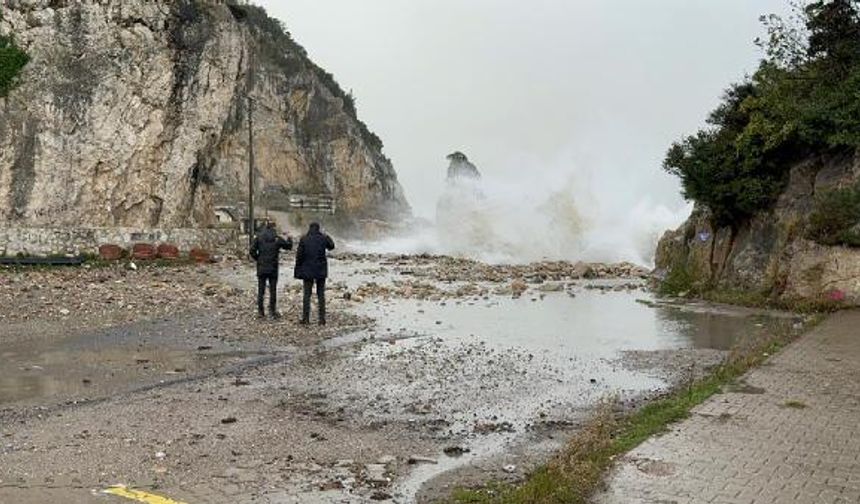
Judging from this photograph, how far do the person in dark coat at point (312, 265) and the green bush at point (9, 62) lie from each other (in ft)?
65.8

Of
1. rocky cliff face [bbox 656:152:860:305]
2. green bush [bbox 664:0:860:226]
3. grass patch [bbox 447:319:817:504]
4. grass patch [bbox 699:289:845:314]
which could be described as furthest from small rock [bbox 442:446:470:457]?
green bush [bbox 664:0:860:226]

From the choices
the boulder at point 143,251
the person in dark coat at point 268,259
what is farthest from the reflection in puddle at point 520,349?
the boulder at point 143,251

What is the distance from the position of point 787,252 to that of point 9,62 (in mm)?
27053

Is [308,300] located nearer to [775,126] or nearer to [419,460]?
[419,460]

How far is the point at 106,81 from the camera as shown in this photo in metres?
32.8

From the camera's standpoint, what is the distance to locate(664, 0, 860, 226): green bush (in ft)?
65.4

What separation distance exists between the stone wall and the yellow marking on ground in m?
26.2

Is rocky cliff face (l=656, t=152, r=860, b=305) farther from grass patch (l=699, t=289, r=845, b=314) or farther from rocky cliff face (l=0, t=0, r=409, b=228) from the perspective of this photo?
rocky cliff face (l=0, t=0, r=409, b=228)

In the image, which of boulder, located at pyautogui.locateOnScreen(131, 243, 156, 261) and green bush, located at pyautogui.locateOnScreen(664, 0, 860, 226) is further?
boulder, located at pyautogui.locateOnScreen(131, 243, 156, 261)

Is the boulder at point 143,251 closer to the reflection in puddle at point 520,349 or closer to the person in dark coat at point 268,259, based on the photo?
the reflection in puddle at point 520,349

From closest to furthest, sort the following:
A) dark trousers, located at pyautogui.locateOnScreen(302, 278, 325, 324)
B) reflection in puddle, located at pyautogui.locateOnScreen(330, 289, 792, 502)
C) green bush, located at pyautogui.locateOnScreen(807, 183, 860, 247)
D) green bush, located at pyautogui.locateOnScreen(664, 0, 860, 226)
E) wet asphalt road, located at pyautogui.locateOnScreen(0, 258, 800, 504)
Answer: wet asphalt road, located at pyautogui.locateOnScreen(0, 258, 800, 504), reflection in puddle, located at pyautogui.locateOnScreen(330, 289, 792, 502), dark trousers, located at pyautogui.locateOnScreen(302, 278, 325, 324), green bush, located at pyautogui.locateOnScreen(807, 183, 860, 247), green bush, located at pyautogui.locateOnScreen(664, 0, 860, 226)

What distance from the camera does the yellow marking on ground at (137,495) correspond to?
602 cm

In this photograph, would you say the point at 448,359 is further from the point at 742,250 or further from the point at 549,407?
the point at 742,250

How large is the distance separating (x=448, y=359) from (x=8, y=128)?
→ 24.4m
